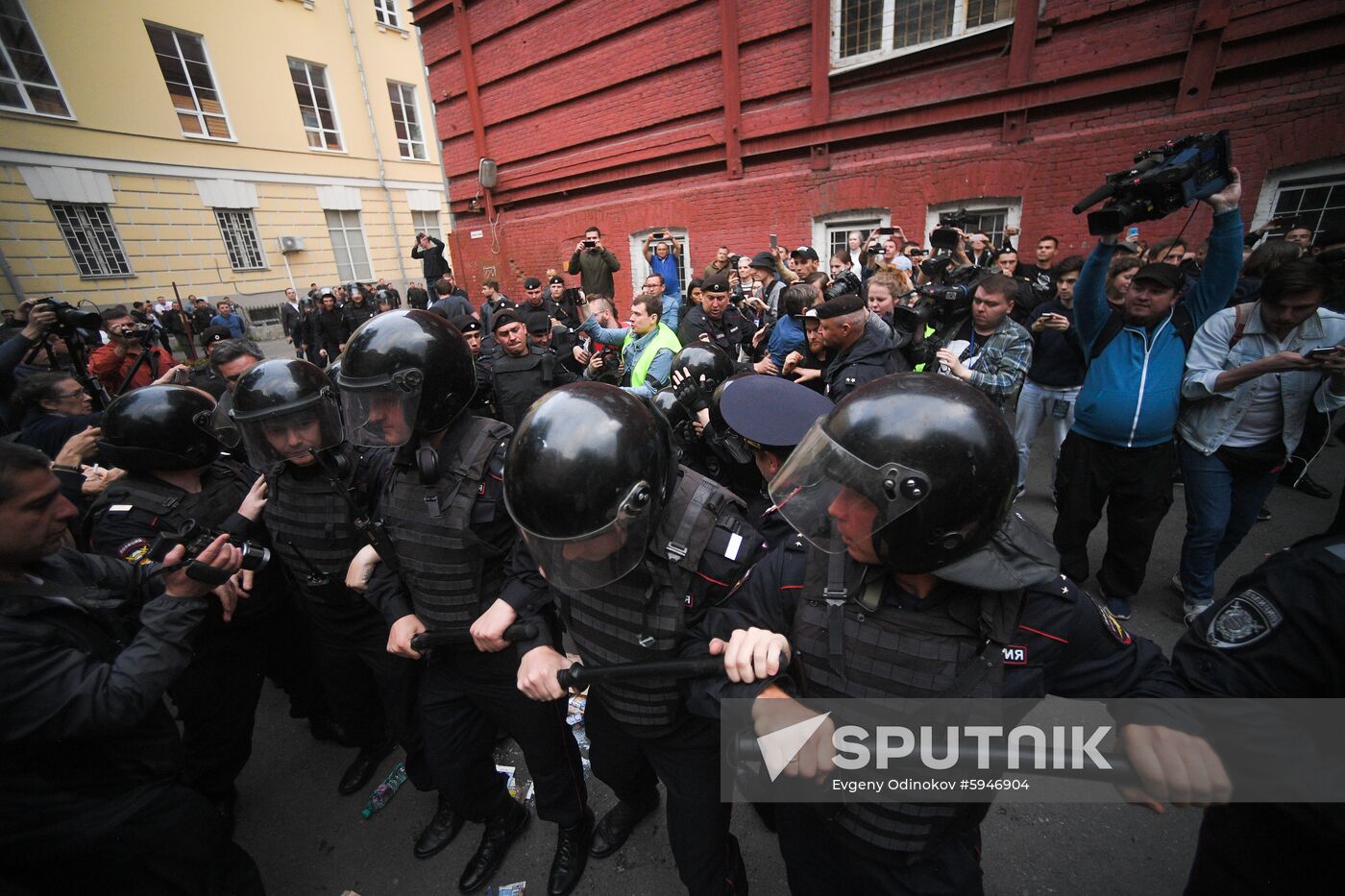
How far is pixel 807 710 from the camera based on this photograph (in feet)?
4.29

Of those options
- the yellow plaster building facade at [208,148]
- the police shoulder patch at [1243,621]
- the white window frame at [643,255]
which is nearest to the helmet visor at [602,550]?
the police shoulder patch at [1243,621]

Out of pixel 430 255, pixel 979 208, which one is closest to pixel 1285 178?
pixel 979 208

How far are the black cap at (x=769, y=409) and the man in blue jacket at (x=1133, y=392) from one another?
6.44 ft

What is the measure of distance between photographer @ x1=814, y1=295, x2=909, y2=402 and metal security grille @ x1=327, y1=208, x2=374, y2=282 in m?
22.0

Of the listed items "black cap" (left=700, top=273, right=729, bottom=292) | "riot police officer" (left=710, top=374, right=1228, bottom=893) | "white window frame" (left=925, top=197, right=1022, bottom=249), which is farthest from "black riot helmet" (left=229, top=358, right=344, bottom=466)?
"white window frame" (left=925, top=197, right=1022, bottom=249)

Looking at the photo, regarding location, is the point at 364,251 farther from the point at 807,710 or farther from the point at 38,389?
the point at 807,710

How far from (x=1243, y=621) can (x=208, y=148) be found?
24098 millimetres

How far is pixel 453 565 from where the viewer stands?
2.07 meters

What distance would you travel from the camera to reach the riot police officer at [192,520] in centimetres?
241

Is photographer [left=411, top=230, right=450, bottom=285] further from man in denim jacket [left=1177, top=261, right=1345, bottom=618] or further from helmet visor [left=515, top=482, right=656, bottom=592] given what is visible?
man in denim jacket [left=1177, top=261, right=1345, bottom=618]

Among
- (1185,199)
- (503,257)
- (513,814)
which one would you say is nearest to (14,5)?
(503,257)

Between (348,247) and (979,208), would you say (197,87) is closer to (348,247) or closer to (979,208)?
(348,247)

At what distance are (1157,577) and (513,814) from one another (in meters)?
4.45

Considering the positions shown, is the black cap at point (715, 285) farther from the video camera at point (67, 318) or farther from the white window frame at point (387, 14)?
the white window frame at point (387, 14)
